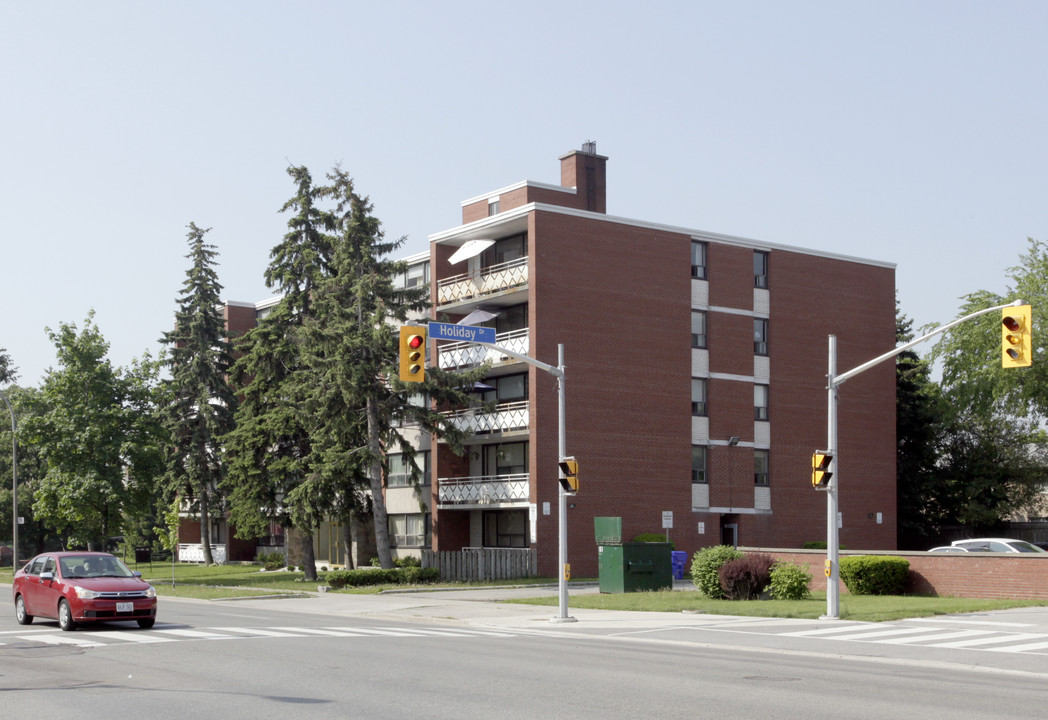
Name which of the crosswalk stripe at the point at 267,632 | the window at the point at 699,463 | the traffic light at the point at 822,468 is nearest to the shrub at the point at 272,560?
the window at the point at 699,463

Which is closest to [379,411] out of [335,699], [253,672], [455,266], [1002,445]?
[455,266]

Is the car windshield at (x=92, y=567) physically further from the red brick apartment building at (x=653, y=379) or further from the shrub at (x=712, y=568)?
the red brick apartment building at (x=653, y=379)

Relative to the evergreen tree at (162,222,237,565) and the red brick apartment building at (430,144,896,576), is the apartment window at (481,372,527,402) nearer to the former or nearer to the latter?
the red brick apartment building at (430,144,896,576)

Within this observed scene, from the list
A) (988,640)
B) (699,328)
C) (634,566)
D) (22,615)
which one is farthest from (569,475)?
(699,328)

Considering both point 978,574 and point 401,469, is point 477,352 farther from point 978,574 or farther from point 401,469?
point 978,574

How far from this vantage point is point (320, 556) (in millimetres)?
62688

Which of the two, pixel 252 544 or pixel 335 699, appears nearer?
pixel 335 699

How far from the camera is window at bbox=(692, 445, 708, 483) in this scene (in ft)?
162

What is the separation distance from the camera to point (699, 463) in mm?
49562

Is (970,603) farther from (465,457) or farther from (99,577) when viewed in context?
(465,457)

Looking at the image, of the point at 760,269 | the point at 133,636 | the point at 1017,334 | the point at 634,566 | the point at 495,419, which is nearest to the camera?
the point at 1017,334

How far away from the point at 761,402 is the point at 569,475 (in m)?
26.5

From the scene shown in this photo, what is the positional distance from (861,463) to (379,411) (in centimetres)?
2336

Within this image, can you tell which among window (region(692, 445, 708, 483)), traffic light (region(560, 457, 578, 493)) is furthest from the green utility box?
window (region(692, 445, 708, 483))
